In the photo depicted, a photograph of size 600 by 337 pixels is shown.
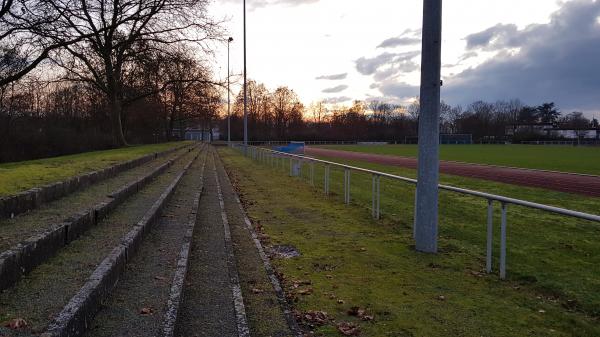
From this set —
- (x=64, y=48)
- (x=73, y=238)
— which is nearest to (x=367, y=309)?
(x=73, y=238)

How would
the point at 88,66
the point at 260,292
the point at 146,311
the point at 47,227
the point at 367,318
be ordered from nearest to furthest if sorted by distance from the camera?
1. the point at 146,311
2. the point at 367,318
3. the point at 260,292
4. the point at 47,227
5. the point at 88,66

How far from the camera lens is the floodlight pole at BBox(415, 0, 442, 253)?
6926 millimetres

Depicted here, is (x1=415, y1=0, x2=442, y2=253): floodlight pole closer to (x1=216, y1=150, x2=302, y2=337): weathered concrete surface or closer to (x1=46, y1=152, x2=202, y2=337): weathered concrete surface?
(x1=216, y1=150, x2=302, y2=337): weathered concrete surface

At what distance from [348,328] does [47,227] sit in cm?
342

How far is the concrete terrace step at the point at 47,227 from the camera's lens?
4148 millimetres

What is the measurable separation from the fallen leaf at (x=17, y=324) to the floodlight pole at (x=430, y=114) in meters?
5.15

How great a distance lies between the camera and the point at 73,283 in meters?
4.20

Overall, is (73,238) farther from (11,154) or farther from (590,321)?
(11,154)

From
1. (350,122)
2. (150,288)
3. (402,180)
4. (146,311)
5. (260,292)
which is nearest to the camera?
(146,311)

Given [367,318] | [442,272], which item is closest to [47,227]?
[367,318]

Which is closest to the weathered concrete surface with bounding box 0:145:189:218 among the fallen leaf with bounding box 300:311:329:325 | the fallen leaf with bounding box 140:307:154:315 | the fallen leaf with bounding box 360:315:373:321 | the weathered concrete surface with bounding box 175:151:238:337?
the weathered concrete surface with bounding box 175:151:238:337

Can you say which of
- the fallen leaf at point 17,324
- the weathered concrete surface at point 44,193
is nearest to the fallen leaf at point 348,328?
the fallen leaf at point 17,324

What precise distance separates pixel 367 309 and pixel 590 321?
209 cm

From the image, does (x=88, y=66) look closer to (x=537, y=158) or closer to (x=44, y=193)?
(x=44, y=193)
